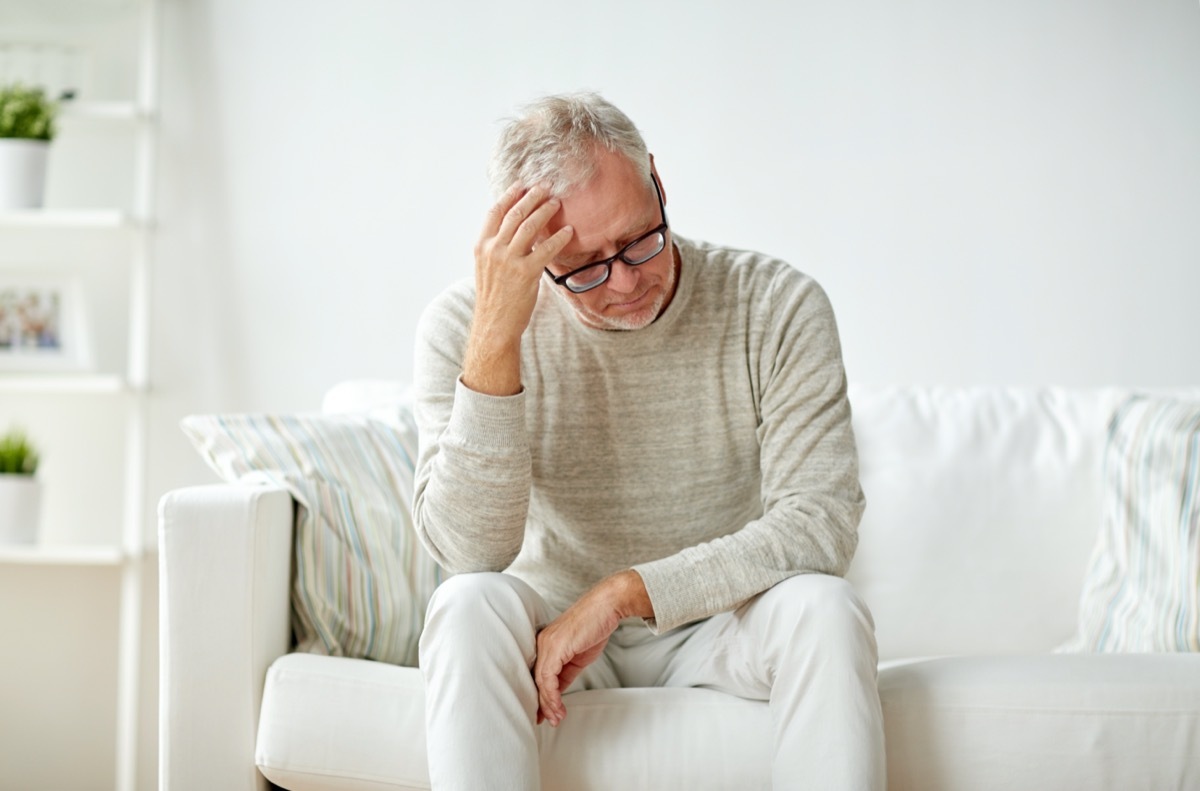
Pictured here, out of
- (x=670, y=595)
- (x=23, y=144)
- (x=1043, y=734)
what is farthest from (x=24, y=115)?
(x=1043, y=734)

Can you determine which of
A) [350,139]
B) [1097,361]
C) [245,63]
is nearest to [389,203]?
[350,139]

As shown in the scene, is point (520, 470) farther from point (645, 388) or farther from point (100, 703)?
point (100, 703)

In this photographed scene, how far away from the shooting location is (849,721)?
4.03 feet

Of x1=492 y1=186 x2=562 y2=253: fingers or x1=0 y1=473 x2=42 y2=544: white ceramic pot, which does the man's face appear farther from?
x1=0 y1=473 x2=42 y2=544: white ceramic pot

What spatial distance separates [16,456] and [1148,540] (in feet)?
7.20

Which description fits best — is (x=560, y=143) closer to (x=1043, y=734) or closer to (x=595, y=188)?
(x=595, y=188)

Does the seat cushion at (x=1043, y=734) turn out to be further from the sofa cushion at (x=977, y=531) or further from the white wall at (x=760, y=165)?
the white wall at (x=760, y=165)

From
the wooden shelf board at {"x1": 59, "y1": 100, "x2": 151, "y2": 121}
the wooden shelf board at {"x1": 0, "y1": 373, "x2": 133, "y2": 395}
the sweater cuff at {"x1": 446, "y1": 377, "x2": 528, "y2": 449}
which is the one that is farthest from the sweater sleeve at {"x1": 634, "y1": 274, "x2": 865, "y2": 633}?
the wooden shelf board at {"x1": 59, "y1": 100, "x2": 151, "y2": 121}

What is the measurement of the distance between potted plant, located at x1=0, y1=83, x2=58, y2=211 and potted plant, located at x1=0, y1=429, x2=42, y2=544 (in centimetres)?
51

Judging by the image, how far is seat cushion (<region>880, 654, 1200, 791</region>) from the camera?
1390mm

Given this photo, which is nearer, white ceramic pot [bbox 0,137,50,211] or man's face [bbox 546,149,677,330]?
man's face [bbox 546,149,677,330]

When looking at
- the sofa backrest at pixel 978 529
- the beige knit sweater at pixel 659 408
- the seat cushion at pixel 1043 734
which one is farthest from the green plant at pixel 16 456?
the seat cushion at pixel 1043 734

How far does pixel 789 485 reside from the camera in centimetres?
146

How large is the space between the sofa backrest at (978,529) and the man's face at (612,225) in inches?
31.3
